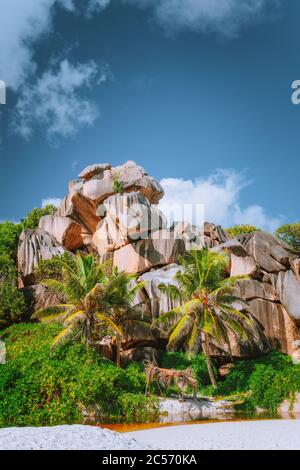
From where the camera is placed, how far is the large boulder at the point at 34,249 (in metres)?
32.0

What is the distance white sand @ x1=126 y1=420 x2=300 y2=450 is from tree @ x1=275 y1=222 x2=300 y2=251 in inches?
1348

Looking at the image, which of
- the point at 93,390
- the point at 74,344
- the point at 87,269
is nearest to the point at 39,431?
the point at 93,390

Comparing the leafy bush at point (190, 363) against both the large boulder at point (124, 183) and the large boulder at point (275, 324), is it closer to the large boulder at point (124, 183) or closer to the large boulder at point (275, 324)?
the large boulder at point (275, 324)

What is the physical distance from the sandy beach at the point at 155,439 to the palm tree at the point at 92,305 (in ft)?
36.3

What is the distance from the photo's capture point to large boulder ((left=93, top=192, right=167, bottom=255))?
31.4 m

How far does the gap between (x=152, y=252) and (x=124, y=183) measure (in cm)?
844

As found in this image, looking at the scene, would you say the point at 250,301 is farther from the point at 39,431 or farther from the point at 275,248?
the point at 39,431

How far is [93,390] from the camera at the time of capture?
714 inches

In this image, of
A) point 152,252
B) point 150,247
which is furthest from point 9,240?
point 152,252

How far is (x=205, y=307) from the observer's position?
23625mm

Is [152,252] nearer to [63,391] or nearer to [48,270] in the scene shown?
[48,270]

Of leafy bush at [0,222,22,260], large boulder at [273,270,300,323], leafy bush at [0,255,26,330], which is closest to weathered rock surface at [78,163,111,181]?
leafy bush at [0,222,22,260]

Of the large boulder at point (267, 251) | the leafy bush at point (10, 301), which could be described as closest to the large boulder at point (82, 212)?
the leafy bush at point (10, 301)

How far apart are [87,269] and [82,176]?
1610 centimetres
